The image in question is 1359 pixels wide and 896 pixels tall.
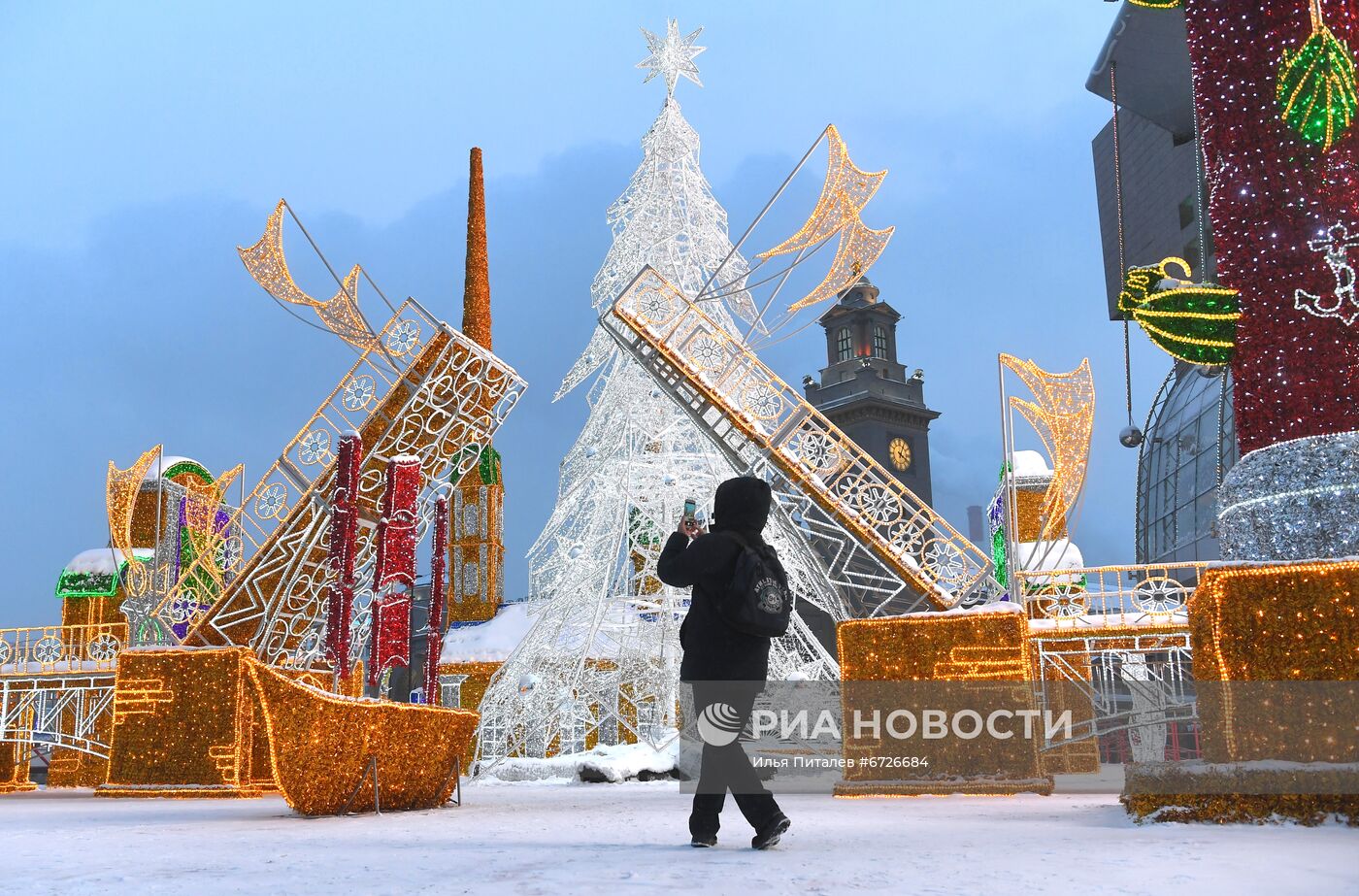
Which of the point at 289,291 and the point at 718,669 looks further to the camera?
the point at 289,291

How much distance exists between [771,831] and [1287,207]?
15.7 feet

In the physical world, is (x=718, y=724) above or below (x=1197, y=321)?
below

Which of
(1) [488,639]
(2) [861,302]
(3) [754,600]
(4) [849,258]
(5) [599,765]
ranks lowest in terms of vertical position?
(5) [599,765]

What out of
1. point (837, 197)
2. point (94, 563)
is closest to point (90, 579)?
point (94, 563)

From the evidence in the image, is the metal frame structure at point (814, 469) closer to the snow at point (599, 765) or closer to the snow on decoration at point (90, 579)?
the snow at point (599, 765)

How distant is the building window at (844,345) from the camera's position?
54500 millimetres

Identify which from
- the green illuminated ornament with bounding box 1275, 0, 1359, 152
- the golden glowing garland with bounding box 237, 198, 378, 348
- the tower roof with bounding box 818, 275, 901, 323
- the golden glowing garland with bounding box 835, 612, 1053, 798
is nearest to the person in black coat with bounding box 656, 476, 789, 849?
the green illuminated ornament with bounding box 1275, 0, 1359, 152

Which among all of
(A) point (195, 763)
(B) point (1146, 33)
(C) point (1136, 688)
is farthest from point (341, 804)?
(B) point (1146, 33)

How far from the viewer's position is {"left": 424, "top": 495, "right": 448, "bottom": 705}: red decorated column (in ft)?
32.3

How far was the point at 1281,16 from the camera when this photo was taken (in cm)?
680

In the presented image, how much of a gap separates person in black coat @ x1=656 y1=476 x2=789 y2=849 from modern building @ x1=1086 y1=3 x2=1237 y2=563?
22186 millimetres

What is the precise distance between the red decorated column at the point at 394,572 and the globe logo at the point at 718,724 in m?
Answer: 4.37

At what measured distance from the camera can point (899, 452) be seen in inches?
2048

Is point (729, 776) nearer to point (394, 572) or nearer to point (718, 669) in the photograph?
point (718, 669)
